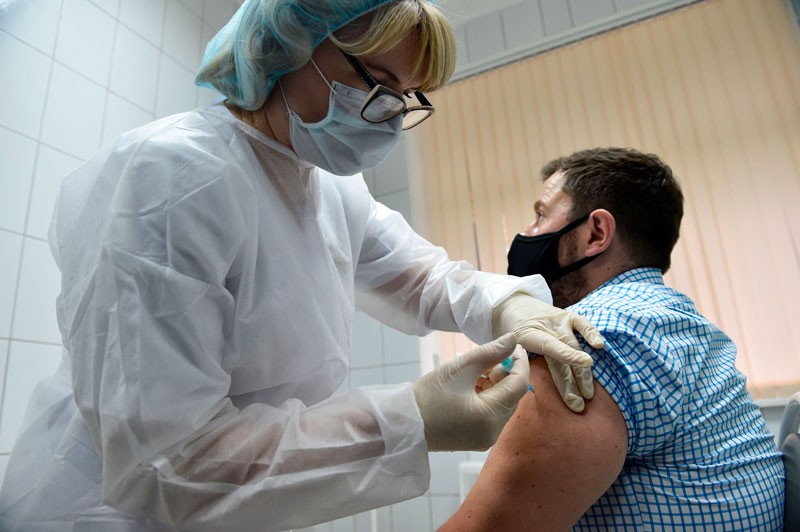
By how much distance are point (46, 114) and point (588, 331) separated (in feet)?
5.70

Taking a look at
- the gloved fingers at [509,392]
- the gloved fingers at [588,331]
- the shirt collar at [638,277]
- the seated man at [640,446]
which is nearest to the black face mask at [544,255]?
the shirt collar at [638,277]

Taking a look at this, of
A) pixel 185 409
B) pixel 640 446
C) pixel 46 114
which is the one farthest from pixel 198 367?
pixel 46 114

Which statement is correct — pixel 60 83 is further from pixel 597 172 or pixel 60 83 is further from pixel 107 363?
pixel 597 172

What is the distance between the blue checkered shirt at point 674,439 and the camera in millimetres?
900

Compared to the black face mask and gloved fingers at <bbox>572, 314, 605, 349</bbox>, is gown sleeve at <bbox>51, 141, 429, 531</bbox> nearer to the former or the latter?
gloved fingers at <bbox>572, 314, 605, 349</bbox>

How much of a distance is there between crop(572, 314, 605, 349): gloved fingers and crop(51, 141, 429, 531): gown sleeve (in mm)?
345

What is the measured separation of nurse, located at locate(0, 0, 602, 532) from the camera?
26.4 inches

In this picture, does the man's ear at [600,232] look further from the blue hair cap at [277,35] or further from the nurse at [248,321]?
the blue hair cap at [277,35]

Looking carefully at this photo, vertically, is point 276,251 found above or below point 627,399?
above

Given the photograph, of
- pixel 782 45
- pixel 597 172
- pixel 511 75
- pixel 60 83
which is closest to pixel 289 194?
pixel 597 172

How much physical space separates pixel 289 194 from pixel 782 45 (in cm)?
239

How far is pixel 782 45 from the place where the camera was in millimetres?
2299

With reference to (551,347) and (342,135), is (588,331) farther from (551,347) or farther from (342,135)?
(342,135)

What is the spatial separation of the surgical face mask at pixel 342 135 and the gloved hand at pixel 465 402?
43 centimetres
